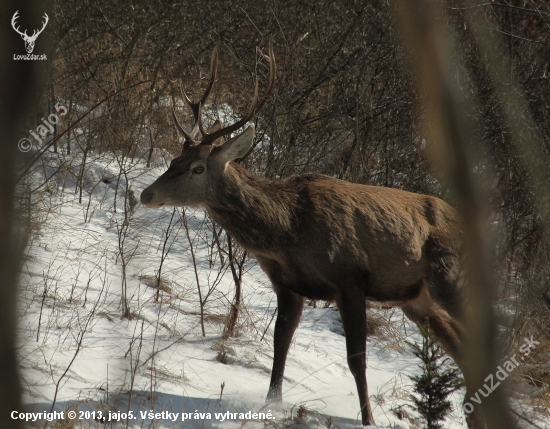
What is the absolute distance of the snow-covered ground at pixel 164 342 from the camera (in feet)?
14.9

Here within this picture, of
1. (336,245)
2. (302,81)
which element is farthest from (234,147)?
(302,81)

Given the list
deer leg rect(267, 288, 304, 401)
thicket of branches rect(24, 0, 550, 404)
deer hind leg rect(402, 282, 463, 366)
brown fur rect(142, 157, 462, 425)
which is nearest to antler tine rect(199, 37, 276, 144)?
brown fur rect(142, 157, 462, 425)

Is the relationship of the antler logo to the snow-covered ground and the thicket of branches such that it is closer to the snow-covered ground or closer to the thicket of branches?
the snow-covered ground

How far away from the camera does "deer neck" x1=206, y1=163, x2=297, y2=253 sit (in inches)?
206

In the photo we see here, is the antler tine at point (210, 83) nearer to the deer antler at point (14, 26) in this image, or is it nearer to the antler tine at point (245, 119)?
the antler tine at point (245, 119)

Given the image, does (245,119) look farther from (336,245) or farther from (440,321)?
(440,321)

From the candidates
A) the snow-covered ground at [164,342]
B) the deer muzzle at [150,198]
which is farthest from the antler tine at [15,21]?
the deer muzzle at [150,198]

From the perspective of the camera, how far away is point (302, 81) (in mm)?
8930

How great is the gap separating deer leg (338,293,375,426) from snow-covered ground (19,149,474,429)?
212mm

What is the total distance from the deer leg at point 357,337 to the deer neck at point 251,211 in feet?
2.43

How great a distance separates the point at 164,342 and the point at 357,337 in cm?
178

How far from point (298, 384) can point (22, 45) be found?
514 centimetres

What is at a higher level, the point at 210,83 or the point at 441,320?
the point at 210,83

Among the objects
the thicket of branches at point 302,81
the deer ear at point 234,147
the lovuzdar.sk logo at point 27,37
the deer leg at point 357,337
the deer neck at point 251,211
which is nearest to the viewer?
the lovuzdar.sk logo at point 27,37
